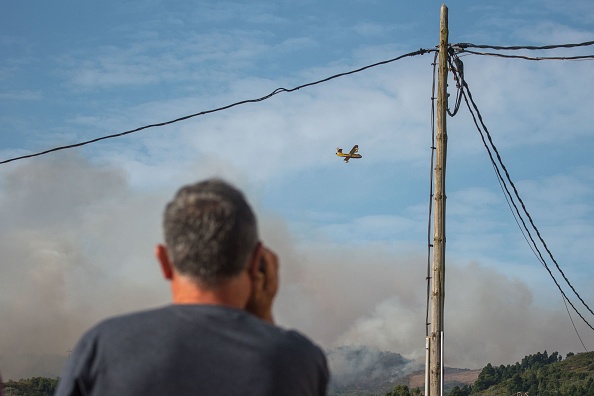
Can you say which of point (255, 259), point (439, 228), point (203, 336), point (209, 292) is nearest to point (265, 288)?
point (255, 259)

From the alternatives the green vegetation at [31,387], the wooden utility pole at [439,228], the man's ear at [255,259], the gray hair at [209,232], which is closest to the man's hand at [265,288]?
the man's ear at [255,259]

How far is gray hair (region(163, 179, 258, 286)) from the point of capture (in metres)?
2.56

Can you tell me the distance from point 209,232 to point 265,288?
373 millimetres

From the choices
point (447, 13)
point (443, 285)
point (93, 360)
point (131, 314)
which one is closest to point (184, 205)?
point (131, 314)

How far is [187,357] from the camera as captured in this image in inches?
96.7

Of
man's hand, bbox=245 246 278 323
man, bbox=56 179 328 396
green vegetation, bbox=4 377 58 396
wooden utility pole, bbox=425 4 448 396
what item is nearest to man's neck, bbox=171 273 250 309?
man, bbox=56 179 328 396

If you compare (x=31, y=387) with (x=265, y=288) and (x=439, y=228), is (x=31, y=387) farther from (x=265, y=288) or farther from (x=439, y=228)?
(x=265, y=288)

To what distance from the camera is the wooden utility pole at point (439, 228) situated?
1391 cm

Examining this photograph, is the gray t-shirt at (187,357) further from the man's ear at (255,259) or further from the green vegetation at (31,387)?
the green vegetation at (31,387)

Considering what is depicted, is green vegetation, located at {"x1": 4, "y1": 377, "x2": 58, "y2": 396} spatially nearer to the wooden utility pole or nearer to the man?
the wooden utility pole

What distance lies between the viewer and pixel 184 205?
8.55 feet

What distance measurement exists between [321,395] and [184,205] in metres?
0.69

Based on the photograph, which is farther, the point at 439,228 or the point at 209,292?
the point at 439,228

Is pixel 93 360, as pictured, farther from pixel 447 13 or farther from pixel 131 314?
pixel 447 13
